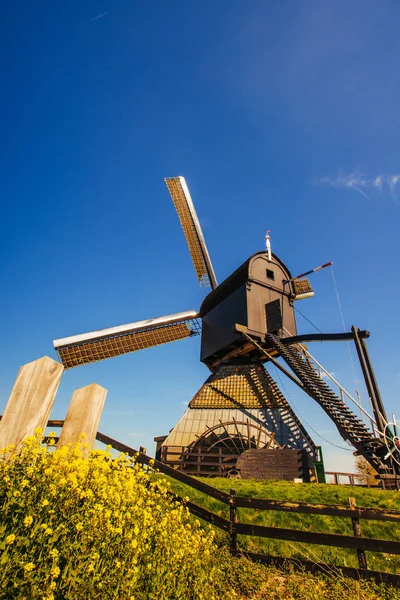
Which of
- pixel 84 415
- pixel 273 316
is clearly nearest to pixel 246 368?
pixel 273 316

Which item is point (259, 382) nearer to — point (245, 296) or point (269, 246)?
point (245, 296)

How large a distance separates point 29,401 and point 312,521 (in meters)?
7.07

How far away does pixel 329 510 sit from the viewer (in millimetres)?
5504

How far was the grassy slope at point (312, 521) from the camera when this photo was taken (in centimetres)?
608

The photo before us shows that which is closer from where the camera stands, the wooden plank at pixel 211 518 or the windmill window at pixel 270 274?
the wooden plank at pixel 211 518

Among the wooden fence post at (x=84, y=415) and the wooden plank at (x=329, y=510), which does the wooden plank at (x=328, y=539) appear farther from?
the wooden fence post at (x=84, y=415)

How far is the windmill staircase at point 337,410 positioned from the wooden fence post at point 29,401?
11.5m

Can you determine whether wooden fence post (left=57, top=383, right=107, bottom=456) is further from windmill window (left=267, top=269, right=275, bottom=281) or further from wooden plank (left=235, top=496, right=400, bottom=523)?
windmill window (left=267, top=269, right=275, bottom=281)

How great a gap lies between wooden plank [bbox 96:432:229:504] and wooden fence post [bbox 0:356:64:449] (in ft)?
9.43

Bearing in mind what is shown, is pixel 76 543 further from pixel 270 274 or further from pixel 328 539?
pixel 270 274

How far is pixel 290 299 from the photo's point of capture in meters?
20.9

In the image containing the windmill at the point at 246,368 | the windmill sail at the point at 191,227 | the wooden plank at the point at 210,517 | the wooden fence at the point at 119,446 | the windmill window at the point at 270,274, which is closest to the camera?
the wooden fence at the point at 119,446

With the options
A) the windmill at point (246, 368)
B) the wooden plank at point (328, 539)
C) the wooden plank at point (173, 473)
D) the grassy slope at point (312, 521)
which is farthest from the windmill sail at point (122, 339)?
the wooden plank at point (328, 539)

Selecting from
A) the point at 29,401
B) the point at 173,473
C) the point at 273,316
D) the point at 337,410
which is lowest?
the point at 173,473
